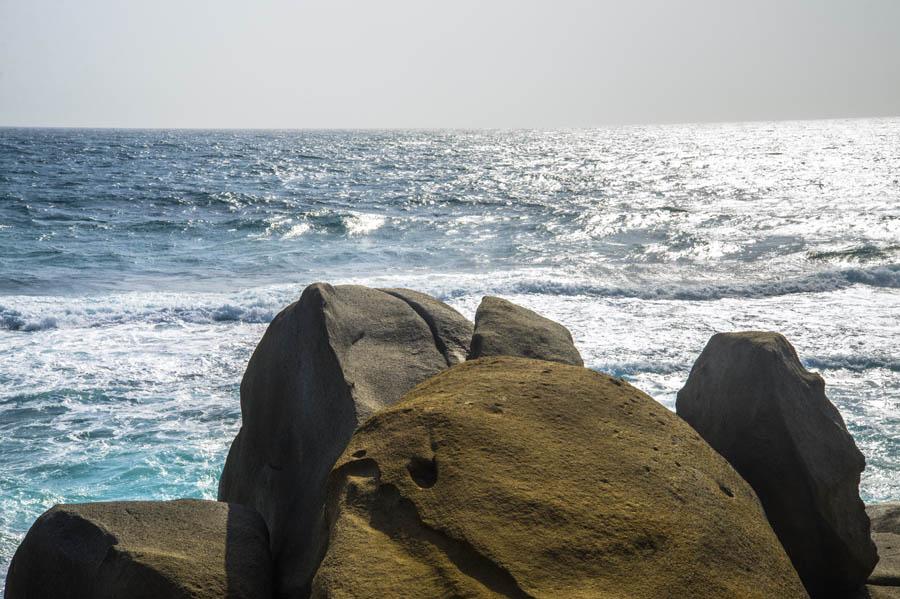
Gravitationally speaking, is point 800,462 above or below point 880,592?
above

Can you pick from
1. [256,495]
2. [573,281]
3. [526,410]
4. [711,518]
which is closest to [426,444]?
[526,410]

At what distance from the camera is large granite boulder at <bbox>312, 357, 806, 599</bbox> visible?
2.23m

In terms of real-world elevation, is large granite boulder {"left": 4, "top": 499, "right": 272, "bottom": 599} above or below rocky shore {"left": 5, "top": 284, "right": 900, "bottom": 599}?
below

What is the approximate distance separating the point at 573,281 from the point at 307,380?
11603 millimetres

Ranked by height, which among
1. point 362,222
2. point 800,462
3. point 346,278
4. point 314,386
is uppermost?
point 314,386

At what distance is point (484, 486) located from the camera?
2461 millimetres

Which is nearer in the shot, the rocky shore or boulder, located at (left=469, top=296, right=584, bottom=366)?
the rocky shore

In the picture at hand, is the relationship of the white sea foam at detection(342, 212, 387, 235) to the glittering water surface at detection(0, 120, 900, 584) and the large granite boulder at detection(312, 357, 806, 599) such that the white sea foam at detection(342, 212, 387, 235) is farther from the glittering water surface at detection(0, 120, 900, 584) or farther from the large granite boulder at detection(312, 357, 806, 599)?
the large granite boulder at detection(312, 357, 806, 599)

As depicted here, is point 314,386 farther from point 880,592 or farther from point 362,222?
point 362,222

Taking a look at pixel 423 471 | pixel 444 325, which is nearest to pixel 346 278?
pixel 444 325

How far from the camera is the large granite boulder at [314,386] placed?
3.80 metres

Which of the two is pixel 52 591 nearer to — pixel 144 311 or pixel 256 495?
pixel 256 495

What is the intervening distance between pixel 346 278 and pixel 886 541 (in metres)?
12.4

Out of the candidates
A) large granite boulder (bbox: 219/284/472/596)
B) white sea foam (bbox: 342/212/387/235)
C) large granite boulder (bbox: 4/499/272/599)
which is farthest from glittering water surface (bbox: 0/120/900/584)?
large granite boulder (bbox: 4/499/272/599)
